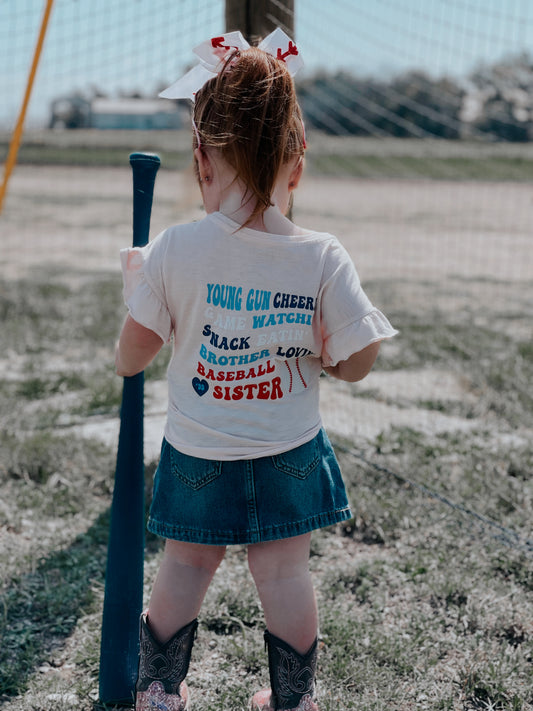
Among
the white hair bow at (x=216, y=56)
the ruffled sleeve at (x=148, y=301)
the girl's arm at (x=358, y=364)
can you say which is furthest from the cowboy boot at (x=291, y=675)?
the white hair bow at (x=216, y=56)

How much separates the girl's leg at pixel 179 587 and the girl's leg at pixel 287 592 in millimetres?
117

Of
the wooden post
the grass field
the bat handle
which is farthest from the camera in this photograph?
the wooden post

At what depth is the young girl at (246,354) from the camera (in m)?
1.44

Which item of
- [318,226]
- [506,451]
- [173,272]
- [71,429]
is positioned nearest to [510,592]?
[506,451]

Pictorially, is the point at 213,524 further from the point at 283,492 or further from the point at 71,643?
the point at 71,643

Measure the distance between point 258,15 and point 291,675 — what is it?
2157 millimetres

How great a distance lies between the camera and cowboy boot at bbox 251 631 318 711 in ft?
5.18

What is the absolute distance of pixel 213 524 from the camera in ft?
5.01

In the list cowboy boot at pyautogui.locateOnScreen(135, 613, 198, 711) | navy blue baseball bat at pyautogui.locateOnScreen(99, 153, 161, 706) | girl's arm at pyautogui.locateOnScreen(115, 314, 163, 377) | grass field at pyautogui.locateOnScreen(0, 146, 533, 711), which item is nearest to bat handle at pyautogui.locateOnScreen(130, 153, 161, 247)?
navy blue baseball bat at pyautogui.locateOnScreen(99, 153, 161, 706)

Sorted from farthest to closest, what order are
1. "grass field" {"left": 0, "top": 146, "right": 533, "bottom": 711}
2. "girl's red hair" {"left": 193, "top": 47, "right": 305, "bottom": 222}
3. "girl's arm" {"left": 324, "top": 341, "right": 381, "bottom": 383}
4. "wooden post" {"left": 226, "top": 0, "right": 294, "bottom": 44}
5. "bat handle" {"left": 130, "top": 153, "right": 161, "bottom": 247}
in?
"wooden post" {"left": 226, "top": 0, "right": 294, "bottom": 44} → "grass field" {"left": 0, "top": 146, "right": 533, "bottom": 711} → "bat handle" {"left": 130, "top": 153, "right": 161, "bottom": 247} → "girl's arm" {"left": 324, "top": 341, "right": 381, "bottom": 383} → "girl's red hair" {"left": 193, "top": 47, "right": 305, "bottom": 222}

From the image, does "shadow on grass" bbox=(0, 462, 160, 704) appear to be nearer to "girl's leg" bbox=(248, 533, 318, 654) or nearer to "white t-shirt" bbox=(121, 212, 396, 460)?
"girl's leg" bbox=(248, 533, 318, 654)

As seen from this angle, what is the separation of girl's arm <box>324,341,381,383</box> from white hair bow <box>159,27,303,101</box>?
55 cm

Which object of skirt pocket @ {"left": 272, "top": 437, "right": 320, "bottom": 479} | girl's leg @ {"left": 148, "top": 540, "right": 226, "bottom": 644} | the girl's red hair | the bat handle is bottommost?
girl's leg @ {"left": 148, "top": 540, "right": 226, "bottom": 644}

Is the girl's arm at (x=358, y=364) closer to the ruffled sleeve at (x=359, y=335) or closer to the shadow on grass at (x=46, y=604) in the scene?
the ruffled sleeve at (x=359, y=335)
